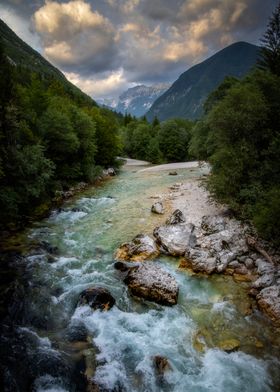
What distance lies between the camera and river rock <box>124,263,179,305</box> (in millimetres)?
11836

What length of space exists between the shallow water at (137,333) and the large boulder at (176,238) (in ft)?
2.55

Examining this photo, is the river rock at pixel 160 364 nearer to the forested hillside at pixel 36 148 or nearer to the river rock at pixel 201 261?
the river rock at pixel 201 261

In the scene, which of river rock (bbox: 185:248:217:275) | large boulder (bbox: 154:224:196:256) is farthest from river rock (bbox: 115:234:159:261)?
river rock (bbox: 185:248:217:275)

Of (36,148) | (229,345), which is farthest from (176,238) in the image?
(36,148)

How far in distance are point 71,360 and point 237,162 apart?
15.4 metres

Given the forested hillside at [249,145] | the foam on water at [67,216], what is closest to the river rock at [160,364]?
the forested hillside at [249,145]

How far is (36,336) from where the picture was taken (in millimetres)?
9719

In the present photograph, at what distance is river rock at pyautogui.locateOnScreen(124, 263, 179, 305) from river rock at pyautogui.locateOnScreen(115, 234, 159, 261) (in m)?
2.35

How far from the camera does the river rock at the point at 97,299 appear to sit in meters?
11.3

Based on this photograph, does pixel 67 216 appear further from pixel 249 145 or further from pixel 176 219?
pixel 249 145

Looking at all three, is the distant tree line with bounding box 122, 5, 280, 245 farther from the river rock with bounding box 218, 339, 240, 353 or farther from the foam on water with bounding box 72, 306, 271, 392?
the foam on water with bounding box 72, 306, 271, 392

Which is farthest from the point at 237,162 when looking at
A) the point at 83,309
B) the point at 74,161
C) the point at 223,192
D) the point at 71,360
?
the point at 74,161

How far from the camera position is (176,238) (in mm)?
16844

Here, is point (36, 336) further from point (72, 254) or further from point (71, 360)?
point (72, 254)
